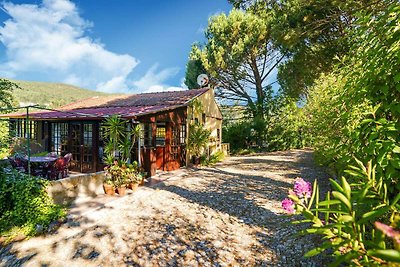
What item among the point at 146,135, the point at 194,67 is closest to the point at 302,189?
the point at 146,135

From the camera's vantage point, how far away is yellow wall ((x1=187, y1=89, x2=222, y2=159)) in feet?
47.1

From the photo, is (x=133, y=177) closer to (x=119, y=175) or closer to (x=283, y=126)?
(x=119, y=175)

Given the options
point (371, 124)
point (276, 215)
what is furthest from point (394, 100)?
point (276, 215)

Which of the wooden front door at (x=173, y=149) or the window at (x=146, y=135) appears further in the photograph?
the wooden front door at (x=173, y=149)

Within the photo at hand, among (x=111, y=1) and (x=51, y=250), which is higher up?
(x=111, y=1)

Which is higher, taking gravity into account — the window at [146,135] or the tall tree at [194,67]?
the tall tree at [194,67]

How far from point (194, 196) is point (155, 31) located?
14.8 metres

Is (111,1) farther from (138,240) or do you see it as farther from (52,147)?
(138,240)

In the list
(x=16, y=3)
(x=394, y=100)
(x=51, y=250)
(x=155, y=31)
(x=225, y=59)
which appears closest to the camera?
(x=394, y=100)

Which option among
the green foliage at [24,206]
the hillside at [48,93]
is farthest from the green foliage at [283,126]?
the hillside at [48,93]

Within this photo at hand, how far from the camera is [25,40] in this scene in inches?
1043

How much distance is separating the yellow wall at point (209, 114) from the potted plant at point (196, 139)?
0.40 m

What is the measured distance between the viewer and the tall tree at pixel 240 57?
21.8 m

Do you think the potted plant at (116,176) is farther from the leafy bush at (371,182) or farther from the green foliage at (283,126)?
the green foliage at (283,126)
